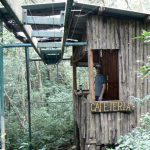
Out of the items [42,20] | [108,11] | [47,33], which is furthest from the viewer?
[108,11]

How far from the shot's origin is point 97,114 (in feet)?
30.3

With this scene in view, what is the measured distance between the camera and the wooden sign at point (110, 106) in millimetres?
9156

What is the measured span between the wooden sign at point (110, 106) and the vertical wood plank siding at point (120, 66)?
0.16 meters

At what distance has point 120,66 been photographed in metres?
9.56

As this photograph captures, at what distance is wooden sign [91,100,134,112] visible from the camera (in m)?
9.16

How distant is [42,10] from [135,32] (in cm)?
254

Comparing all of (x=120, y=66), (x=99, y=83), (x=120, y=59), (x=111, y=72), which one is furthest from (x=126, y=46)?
(x=111, y=72)

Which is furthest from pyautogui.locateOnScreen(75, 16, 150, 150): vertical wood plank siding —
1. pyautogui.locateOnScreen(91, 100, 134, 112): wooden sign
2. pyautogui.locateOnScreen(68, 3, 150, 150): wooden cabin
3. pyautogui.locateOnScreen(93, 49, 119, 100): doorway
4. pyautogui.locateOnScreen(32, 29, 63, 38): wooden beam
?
pyautogui.locateOnScreen(93, 49, 119, 100): doorway

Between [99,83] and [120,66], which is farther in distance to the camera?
[99,83]

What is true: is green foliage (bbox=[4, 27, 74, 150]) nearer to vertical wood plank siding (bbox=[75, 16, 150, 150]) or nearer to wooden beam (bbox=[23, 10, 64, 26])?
vertical wood plank siding (bbox=[75, 16, 150, 150])

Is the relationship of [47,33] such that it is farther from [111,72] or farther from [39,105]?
[39,105]

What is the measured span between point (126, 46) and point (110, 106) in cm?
168

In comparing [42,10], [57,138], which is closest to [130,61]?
[42,10]

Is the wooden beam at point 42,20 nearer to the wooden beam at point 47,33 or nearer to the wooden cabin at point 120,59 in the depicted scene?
the wooden beam at point 47,33
